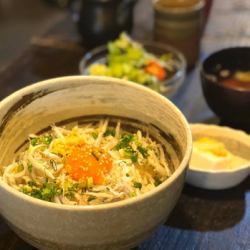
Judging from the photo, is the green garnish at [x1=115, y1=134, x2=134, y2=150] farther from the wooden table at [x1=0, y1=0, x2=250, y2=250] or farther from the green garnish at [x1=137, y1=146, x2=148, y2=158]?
the wooden table at [x1=0, y1=0, x2=250, y2=250]

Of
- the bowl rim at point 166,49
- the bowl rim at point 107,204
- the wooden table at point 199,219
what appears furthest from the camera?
the bowl rim at point 166,49

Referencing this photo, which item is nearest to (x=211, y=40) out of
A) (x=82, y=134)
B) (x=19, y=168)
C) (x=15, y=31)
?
(x=82, y=134)

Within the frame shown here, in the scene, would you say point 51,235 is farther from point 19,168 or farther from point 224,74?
point 224,74

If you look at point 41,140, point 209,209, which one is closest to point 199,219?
point 209,209

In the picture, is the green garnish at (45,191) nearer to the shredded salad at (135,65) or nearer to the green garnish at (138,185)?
the green garnish at (138,185)

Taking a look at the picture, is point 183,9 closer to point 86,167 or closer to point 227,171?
point 227,171

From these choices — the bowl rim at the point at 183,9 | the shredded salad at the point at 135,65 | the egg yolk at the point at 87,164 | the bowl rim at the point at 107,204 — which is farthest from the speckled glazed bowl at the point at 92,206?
the bowl rim at the point at 183,9

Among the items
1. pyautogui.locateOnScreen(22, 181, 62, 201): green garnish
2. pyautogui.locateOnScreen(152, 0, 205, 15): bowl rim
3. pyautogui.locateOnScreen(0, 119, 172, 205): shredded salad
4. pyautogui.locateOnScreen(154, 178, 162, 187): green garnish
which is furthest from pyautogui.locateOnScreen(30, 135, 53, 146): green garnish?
pyautogui.locateOnScreen(152, 0, 205, 15): bowl rim
